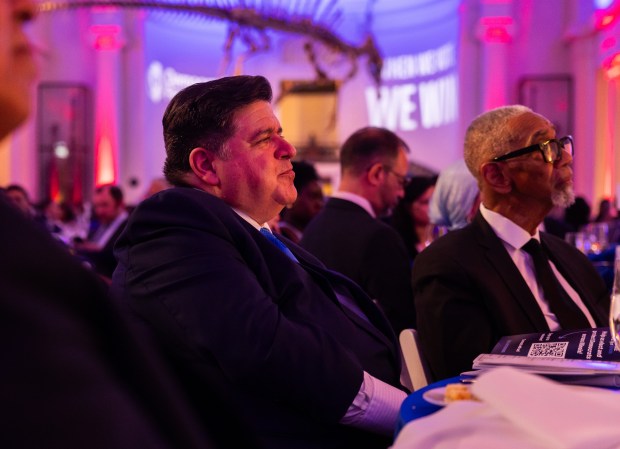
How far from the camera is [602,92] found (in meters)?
12.4

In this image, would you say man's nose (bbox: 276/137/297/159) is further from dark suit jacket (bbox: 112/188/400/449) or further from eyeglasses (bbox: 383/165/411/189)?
eyeglasses (bbox: 383/165/411/189)

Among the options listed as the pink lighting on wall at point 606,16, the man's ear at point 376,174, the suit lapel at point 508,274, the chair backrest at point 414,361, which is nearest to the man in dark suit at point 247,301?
the chair backrest at point 414,361

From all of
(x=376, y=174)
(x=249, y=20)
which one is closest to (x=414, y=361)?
(x=376, y=174)

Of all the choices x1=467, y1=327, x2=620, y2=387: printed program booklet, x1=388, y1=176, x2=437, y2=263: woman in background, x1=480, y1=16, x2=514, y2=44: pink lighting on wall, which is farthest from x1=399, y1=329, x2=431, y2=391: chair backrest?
x1=480, y1=16, x2=514, y2=44: pink lighting on wall

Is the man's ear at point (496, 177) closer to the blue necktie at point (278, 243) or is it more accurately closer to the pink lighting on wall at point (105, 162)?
the blue necktie at point (278, 243)

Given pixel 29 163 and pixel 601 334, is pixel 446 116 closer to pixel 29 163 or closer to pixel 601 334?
pixel 29 163

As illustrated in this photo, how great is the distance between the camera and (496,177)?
2.39 meters

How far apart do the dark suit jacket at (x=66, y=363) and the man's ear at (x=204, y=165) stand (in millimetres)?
1269

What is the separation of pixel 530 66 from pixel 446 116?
185cm

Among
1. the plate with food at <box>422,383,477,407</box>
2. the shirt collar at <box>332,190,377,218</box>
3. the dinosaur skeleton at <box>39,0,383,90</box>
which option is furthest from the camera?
the dinosaur skeleton at <box>39,0,383,90</box>

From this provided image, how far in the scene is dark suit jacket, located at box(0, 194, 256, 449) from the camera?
1.43 ft

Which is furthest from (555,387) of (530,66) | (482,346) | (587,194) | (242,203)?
(530,66)

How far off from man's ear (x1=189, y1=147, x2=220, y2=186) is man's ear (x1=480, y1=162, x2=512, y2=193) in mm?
1017

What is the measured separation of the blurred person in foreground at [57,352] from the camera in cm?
44
